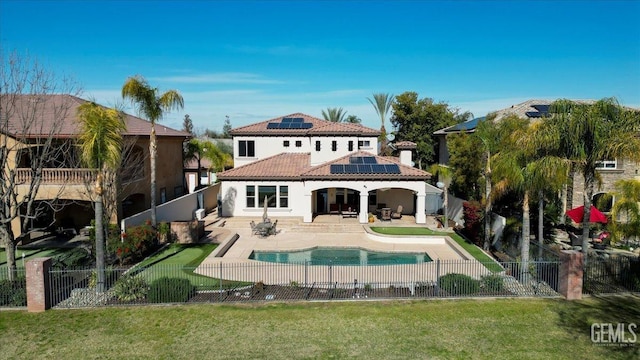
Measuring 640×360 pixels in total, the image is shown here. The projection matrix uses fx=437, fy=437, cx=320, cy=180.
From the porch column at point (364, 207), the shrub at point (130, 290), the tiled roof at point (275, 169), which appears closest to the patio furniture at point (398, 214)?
the porch column at point (364, 207)

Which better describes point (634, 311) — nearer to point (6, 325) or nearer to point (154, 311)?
point (154, 311)

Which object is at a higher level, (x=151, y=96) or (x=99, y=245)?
(x=151, y=96)

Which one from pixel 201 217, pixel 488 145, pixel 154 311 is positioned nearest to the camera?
pixel 154 311

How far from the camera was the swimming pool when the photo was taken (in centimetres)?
2267

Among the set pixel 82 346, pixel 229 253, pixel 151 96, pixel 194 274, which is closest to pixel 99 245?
pixel 194 274

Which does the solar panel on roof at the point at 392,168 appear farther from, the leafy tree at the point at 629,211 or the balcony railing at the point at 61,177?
the balcony railing at the point at 61,177

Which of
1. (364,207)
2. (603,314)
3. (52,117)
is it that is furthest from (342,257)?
(52,117)

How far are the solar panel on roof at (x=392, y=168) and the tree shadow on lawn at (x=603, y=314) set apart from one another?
15850 millimetres

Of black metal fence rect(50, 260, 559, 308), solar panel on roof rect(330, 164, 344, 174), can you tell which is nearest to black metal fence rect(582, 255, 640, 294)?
black metal fence rect(50, 260, 559, 308)

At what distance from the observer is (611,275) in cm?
1695

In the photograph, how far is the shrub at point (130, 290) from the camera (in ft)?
52.2

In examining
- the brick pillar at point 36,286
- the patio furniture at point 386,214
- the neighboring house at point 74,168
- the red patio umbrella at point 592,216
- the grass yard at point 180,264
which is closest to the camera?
the brick pillar at point 36,286

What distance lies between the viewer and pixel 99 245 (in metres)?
17.3

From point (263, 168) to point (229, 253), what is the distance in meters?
11.2
